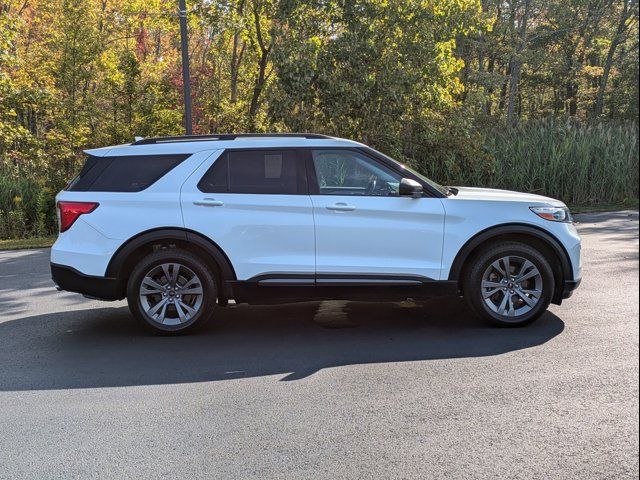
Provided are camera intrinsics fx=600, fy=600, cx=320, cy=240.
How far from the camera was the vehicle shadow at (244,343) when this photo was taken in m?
4.80

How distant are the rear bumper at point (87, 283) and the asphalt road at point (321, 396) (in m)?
0.45

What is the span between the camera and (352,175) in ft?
19.4

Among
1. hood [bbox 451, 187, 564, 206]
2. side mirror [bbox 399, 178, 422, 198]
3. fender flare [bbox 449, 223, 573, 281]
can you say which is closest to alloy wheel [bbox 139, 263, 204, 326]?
side mirror [bbox 399, 178, 422, 198]

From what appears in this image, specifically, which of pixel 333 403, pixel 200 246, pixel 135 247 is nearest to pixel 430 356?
pixel 333 403

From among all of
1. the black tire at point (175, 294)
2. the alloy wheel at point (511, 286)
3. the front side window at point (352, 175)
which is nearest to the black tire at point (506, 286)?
the alloy wheel at point (511, 286)

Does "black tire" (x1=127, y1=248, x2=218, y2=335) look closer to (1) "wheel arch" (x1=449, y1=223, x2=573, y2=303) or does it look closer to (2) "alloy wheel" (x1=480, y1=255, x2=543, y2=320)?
(1) "wheel arch" (x1=449, y1=223, x2=573, y2=303)

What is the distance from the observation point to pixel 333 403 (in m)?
4.13

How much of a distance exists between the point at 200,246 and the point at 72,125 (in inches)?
568

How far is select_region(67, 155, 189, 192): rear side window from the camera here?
580cm

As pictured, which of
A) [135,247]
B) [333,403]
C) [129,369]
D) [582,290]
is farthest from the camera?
[582,290]

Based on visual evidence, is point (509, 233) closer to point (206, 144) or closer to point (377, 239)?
point (377, 239)

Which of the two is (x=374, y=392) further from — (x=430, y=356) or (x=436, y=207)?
(x=436, y=207)

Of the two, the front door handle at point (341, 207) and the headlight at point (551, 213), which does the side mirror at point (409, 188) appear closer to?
the front door handle at point (341, 207)

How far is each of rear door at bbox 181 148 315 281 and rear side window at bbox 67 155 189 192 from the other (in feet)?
1.04
